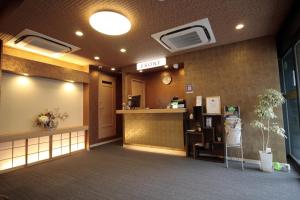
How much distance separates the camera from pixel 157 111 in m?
4.85

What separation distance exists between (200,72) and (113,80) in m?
4.20

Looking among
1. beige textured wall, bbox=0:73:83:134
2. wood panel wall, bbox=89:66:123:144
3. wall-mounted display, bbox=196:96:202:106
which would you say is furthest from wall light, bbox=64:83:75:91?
wall-mounted display, bbox=196:96:202:106

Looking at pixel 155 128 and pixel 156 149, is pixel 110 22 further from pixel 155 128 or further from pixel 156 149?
pixel 156 149

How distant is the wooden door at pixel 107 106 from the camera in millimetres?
6695

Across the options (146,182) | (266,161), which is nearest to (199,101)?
(266,161)

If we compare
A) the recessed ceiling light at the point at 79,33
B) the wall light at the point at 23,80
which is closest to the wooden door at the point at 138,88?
the recessed ceiling light at the point at 79,33

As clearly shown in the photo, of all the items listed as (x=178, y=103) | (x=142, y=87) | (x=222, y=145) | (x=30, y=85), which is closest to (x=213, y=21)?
(x=178, y=103)

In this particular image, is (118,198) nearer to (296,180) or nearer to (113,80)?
(296,180)

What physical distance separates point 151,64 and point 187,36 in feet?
6.41

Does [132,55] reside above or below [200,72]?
above

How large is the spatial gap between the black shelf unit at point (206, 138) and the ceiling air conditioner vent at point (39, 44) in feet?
12.8

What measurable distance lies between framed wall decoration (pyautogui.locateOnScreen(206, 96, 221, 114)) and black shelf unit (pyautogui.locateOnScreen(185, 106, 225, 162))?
11 cm

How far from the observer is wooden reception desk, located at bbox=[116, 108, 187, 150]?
4.81 metres

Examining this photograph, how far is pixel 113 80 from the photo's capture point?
7.42m
